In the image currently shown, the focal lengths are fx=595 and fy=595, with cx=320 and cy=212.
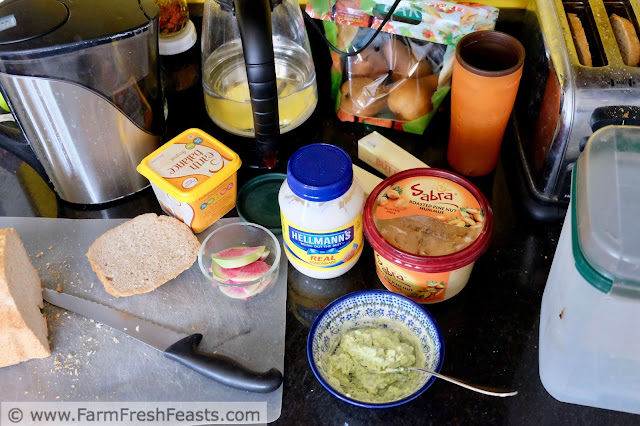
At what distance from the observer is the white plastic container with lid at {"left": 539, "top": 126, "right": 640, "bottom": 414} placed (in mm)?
553

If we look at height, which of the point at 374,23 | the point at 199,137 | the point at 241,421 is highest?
the point at 374,23

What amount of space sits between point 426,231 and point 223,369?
0.30 metres

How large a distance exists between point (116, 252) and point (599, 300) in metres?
0.64

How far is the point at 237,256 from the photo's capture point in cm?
83

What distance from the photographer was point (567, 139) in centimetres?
79

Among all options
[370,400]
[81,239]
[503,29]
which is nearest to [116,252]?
[81,239]

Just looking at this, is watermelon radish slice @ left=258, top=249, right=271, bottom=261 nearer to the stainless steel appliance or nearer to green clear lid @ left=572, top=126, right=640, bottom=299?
the stainless steel appliance

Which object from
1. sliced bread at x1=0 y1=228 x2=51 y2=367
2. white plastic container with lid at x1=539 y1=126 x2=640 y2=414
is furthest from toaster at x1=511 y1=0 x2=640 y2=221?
sliced bread at x1=0 y1=228 x2=51 y2=367

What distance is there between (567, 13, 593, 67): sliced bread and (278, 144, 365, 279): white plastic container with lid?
0.35 metres

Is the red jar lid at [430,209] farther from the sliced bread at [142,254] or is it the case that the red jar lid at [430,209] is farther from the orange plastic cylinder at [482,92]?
the sliced bread at [142,254]

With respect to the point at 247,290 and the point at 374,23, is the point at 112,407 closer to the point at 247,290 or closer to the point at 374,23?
the point at 247,290

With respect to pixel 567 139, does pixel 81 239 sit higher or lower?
lower

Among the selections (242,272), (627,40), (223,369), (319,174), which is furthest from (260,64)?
Result: (627,40)

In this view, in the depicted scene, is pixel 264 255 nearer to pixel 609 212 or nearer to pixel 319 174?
pixel 319 174
